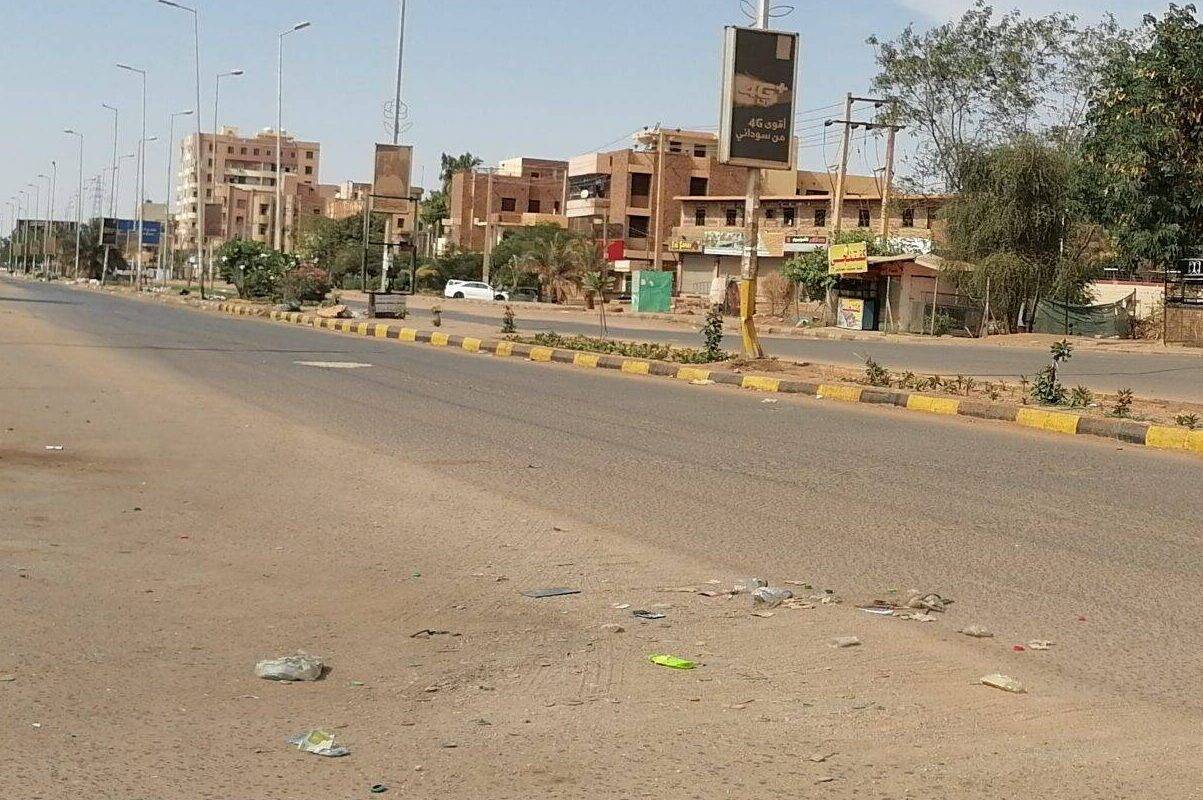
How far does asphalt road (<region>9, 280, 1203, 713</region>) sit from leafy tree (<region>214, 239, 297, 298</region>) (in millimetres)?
42476

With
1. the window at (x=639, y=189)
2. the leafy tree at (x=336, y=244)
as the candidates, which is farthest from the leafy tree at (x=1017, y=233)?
the leafy tree at (x=336, y=244)

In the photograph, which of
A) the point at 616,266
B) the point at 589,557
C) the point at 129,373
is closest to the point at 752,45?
the point at 129,373

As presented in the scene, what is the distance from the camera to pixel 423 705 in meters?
4.88

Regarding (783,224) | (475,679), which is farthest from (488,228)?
(475,679)

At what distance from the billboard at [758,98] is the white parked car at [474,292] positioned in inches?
2203

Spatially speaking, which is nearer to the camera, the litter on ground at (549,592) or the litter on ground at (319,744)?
the litter on ground at (319,744)

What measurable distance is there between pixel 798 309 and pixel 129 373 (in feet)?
134

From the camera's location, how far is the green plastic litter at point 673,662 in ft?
17.6

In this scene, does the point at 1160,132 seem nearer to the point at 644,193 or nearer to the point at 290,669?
the point at 290,669

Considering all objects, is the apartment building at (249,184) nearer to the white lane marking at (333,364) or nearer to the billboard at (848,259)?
the billboard at (848,259)

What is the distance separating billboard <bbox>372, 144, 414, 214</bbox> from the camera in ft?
141

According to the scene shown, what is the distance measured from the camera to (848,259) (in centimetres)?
4559

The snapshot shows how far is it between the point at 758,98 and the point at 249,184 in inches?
7011

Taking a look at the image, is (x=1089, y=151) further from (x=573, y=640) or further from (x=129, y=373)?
(x=573, y=640)
